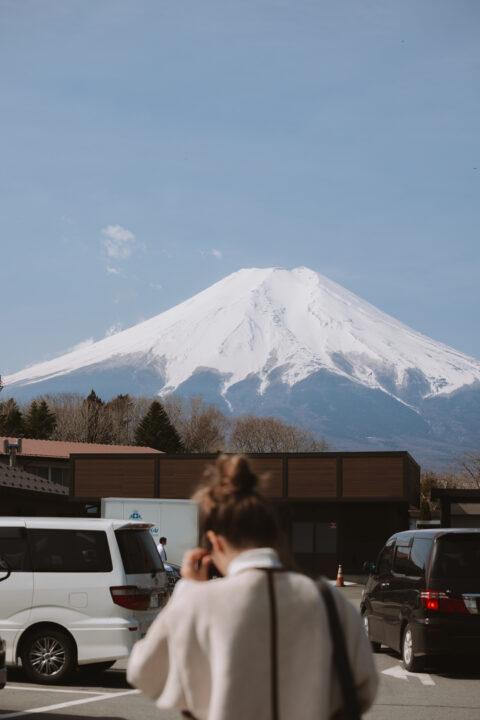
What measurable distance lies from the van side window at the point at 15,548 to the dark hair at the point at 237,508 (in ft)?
34.0

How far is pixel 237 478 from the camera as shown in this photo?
407cm

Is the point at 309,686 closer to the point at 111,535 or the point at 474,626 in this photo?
the point at 111,535

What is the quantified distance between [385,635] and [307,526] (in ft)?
130

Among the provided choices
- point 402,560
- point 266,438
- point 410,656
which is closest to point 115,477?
point 402,560

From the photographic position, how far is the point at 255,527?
13.2 feet

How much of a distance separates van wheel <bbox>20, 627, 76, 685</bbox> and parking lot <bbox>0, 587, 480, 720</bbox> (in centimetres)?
16

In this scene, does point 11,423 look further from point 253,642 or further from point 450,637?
point 253,642

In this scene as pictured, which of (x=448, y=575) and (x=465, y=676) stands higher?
(x=448, y=575)

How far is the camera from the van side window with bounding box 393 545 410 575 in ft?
54.2

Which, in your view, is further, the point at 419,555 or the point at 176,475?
the point at 176,475

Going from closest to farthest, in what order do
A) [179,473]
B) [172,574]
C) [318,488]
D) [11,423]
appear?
[172,574] → [318,488] → [179,473] → [11,423]

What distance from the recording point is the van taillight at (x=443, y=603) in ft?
50.1

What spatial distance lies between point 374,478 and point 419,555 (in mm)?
40051

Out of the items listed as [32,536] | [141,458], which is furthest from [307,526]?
[32,536]
